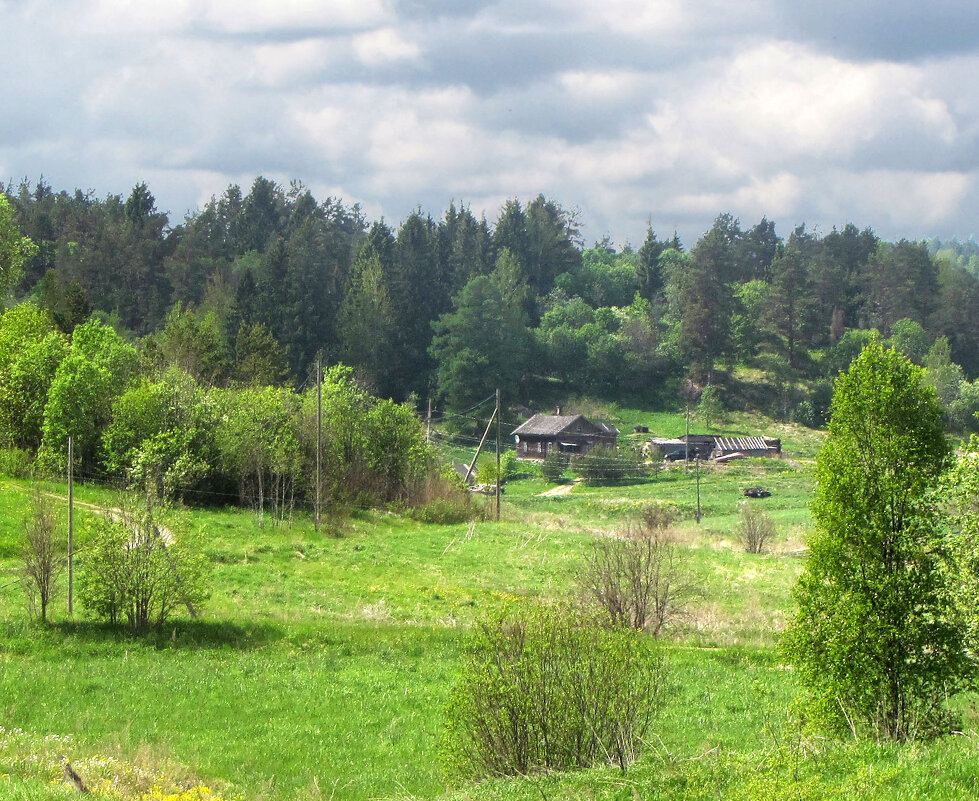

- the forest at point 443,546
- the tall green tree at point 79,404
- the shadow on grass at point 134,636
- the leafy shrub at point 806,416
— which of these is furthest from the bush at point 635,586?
the leafy shrub at point 806,416

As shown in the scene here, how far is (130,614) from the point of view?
22984mm

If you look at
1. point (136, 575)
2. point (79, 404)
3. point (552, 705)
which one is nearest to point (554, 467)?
point (79, 404)

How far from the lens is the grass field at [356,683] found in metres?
10.3

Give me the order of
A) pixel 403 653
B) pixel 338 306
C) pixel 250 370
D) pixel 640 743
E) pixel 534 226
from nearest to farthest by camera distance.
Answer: pixel 640 743 → pixel 403 653 → pixel 250 370 → pixel 338 306 → pixel 534 226

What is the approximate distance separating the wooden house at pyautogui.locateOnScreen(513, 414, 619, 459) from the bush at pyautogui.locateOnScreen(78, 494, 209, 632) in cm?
6179

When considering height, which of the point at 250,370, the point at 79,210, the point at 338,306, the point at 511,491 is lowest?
the point at 511,491

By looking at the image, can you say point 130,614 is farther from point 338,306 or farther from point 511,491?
point 338,306

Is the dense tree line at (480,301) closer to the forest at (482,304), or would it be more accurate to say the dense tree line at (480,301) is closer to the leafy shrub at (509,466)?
the forest at (482,304)

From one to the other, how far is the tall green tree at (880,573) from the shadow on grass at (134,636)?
49.2 feet

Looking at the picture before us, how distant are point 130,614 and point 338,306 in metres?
75.8

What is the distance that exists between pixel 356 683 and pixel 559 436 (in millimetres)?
65043

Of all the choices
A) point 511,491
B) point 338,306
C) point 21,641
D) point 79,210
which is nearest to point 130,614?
point 21,641

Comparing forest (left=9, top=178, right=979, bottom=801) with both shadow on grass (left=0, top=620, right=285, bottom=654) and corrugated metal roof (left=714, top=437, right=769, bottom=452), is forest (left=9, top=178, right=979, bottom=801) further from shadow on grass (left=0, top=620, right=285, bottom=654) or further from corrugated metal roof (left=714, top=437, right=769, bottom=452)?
corrugated metal roof (left=714, top=437, right=769, bottom=452)

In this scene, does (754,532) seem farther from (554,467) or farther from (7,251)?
(7,251)
